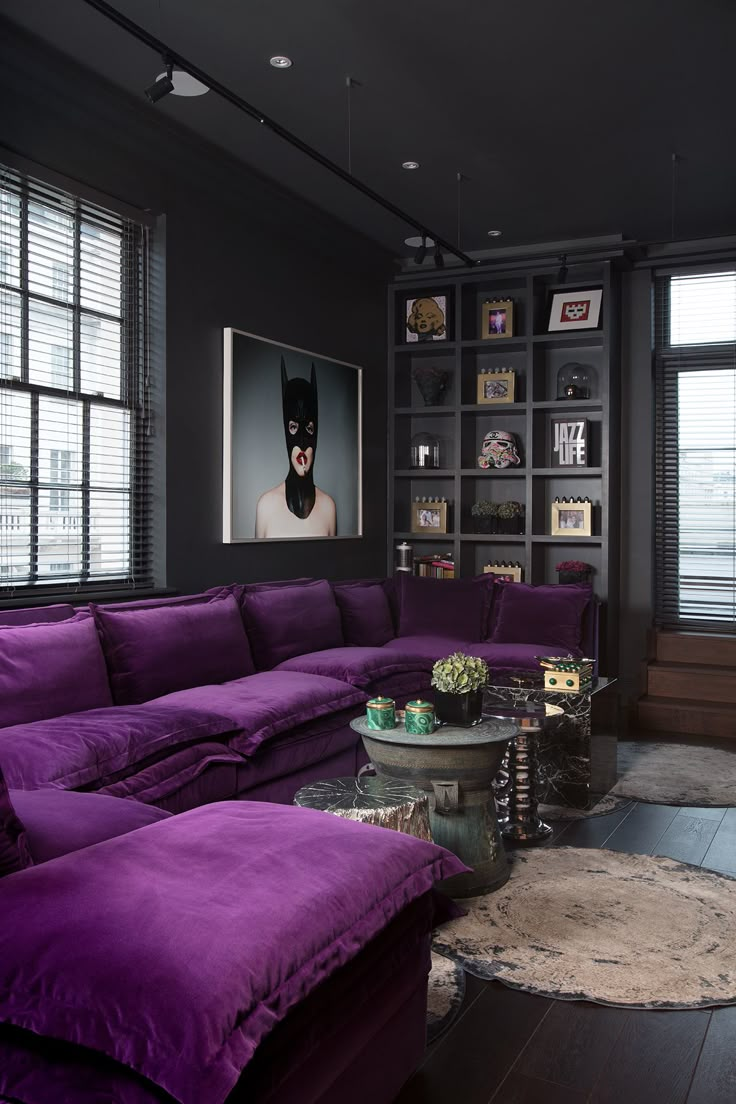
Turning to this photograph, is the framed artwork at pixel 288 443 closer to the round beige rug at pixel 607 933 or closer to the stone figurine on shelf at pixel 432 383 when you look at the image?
the stone figurine on shelf at pixel 432 383

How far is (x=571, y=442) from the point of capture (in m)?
6.19

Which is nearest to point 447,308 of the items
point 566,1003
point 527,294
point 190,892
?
point 527,294

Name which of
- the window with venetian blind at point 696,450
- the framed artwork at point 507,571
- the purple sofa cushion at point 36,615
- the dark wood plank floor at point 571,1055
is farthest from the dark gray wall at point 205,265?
the dark wood plank floor at point 571,1055

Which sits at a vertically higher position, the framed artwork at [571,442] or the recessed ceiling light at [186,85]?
the recessed ceiling light at [186,85]

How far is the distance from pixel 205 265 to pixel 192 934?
4.00 meters

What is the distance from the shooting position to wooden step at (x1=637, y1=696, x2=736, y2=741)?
18.6 ft

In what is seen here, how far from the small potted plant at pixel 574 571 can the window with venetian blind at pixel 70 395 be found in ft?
9.25

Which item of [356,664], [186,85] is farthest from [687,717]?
[186,85]

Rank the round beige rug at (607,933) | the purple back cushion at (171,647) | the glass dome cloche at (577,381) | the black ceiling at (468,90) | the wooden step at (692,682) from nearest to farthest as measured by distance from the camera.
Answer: the round beige rug at (607,933), the black ceiling at (468,90), the purple back cushion at (171,647), the wooden step at (692,682), the glass dome cloche at (577,381)

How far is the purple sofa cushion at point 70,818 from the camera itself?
2.01 m

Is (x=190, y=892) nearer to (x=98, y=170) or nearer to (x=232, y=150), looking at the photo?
(x=98, y=170)

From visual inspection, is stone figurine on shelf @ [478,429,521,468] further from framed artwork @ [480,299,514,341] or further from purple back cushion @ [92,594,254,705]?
purple back cushion @ [92,594,254,705]

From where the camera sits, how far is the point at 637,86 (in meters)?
3.93

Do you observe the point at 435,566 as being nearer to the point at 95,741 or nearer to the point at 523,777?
the point at 523,777
